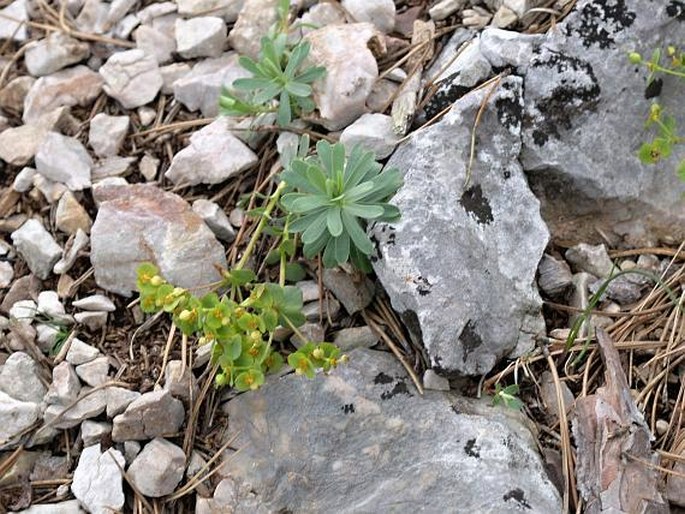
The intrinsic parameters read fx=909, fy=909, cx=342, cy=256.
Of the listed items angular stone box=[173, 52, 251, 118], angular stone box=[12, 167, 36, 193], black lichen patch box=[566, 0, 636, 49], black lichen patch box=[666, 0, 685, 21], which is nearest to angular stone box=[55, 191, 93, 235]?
angular stone box=[12, 167, 36, 193]

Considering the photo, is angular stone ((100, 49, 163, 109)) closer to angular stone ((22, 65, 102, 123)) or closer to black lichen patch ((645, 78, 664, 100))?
angular stone ((22, 65, 102, 123))

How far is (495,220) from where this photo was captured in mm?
2926

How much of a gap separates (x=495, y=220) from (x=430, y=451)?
0.78 meters

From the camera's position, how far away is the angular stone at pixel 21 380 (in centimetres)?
288

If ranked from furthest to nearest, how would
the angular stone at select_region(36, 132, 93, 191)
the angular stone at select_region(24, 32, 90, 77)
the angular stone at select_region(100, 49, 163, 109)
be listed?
the angular stone at select_region(24, 32, 90, 77), the angular stone at select_region(100, 49, 163, 109), the angular stone at select_region(36, 132, 93, 191)

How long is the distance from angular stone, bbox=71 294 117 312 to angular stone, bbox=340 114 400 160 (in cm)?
95

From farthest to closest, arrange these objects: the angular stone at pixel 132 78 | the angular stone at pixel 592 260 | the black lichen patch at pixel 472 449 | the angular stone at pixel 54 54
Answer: the angular stone at pixel 54 54
the angular stone at pixel 132 78
the angular stone at pixel 592 260
the black lichen patch at pixel 472 449

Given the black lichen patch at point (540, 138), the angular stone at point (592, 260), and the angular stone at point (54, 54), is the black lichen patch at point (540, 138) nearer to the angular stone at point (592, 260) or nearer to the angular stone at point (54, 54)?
the angular stone at point (592, 260)

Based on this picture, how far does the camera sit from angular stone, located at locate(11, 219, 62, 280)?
124 inches

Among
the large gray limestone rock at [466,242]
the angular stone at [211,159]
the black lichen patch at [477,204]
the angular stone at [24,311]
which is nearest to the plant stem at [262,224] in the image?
the angular stone at [211,159]

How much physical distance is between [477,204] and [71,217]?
142 centimetres

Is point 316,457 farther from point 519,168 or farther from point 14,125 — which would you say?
point 14,125

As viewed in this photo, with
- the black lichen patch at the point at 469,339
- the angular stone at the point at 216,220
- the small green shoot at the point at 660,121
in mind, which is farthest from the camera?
the angular stone at the point at 216,220

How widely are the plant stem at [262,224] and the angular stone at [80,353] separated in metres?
0.54
